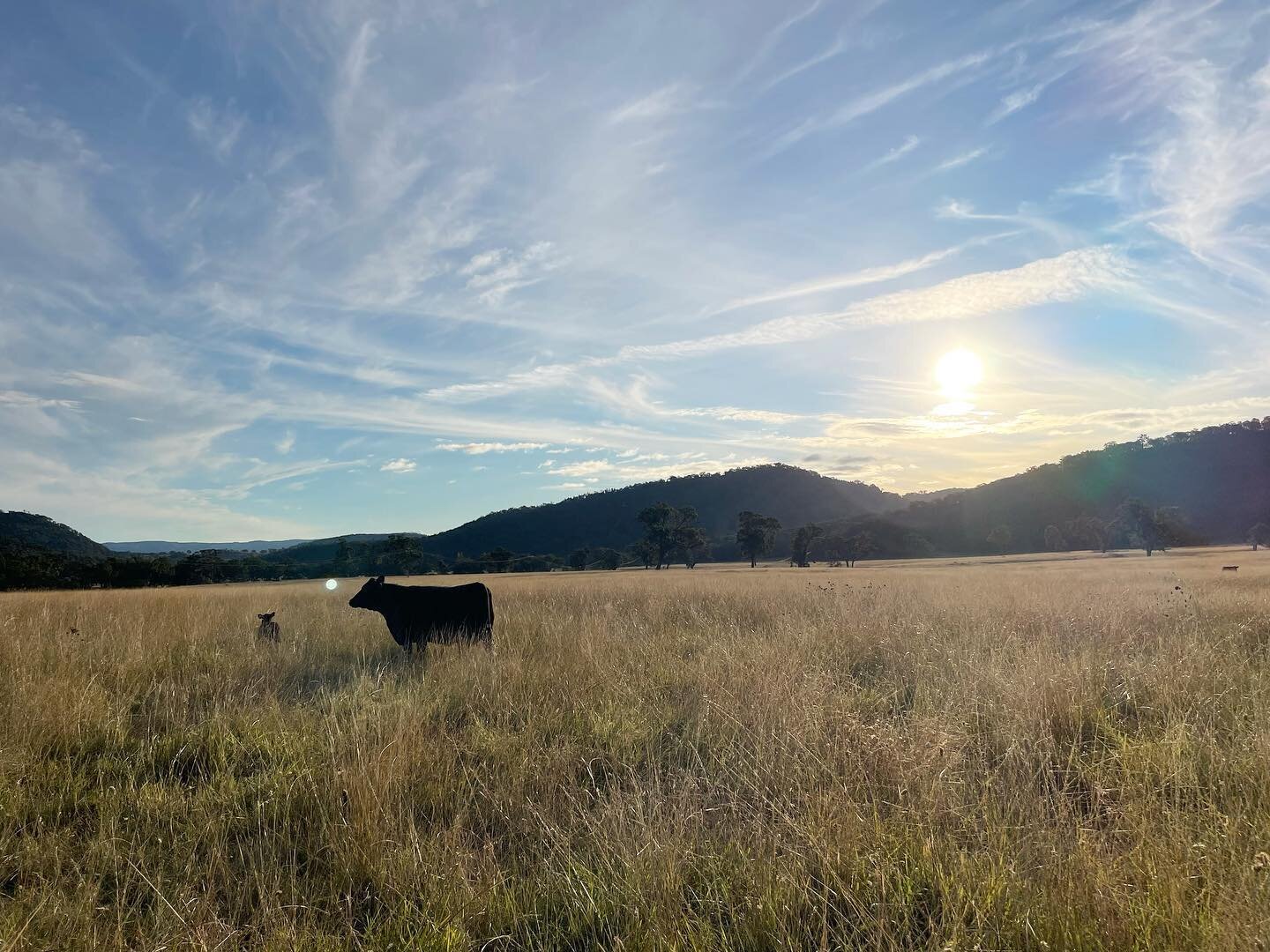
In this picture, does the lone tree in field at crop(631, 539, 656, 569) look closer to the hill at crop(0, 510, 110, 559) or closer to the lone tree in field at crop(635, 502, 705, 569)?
the lone tree in field at crop(635, 502, 705, 569)

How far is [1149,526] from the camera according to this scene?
61250mm

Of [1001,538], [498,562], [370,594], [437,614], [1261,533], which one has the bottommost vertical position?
[1261,533]

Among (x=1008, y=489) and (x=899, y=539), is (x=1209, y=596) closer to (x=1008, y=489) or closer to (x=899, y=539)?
(x=899, y=539)

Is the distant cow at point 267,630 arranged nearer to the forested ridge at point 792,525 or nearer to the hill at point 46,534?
the forested ridge at point 792,525

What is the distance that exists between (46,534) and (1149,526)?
389ft

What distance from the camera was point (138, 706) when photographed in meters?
5.81

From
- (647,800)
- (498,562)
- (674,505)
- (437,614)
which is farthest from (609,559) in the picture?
(647,800)

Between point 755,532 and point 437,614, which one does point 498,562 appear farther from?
point 437,614

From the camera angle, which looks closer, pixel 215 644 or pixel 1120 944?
pixel 1120 944

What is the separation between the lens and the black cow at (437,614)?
29.0 ft

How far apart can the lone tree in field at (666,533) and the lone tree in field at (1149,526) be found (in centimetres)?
4576

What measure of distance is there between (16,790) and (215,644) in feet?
17.3

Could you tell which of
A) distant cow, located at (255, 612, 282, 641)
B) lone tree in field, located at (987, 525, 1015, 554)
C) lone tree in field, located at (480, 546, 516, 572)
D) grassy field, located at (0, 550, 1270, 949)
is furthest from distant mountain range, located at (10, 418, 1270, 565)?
grassy field, located at (0, 550, 1270, 949)

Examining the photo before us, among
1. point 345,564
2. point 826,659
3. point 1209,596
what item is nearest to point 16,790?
point 826,659
